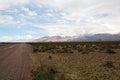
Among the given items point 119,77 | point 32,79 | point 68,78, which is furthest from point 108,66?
point 32,79

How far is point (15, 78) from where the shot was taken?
15703 mm

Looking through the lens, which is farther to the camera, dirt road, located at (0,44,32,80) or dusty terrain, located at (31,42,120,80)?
dusty terrain, located at (31,42,120,80)

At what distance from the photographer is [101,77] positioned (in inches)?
675

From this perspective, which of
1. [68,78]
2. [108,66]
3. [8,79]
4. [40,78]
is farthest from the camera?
[108,66]

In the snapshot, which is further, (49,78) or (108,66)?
(108,66)

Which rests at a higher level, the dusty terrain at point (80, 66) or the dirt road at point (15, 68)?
the dirt road at point (15, 68)

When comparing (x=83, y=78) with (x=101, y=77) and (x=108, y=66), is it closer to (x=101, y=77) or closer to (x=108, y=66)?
(x=101, y=77)

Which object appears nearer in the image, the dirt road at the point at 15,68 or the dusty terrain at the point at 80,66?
the dirt road at the point at 15,68

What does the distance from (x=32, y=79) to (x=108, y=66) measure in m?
9.88

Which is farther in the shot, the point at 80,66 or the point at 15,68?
the point at 80,66

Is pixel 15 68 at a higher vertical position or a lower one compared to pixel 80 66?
higher

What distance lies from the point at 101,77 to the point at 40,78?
5.29 metres

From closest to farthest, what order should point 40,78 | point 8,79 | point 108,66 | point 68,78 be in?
point 40,78
point 8,79
point 68,78
point 108,66

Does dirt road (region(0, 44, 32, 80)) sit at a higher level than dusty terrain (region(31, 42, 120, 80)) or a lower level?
higher
